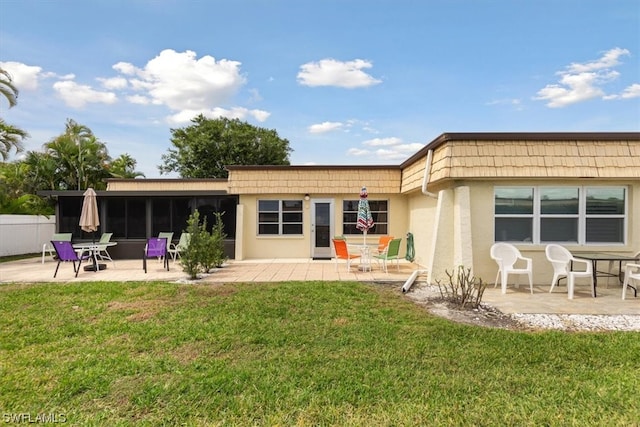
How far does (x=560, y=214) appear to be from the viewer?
7742mm

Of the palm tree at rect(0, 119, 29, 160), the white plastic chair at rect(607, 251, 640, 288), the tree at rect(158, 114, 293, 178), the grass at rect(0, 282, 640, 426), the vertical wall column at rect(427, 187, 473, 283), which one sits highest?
the tree at rect(158, 114, 293, 178)

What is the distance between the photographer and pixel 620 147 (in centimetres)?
735

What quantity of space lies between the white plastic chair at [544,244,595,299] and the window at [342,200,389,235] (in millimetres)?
5914

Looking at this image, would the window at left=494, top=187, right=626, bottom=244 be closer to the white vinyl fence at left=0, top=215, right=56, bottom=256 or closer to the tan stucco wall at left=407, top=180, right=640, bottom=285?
the tan stucco wall at left=407, top=180, right=640, bottom=285

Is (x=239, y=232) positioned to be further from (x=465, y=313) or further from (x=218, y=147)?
A: (x=218, y=147)

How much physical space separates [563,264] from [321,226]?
766cm

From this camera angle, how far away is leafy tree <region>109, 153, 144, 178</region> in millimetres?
24625

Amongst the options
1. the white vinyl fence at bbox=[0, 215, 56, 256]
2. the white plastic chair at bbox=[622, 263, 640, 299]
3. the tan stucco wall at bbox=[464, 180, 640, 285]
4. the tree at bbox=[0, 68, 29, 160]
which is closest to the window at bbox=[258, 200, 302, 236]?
the tan stucco wall at bbox=[464, 180, 640, 285]

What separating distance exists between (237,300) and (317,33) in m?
9.62

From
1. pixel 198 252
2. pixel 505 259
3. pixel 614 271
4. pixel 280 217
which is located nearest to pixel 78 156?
pixel 280 217

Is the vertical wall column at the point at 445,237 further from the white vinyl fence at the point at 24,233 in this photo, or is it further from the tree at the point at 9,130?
the white vinyl fence at the point at 24,233

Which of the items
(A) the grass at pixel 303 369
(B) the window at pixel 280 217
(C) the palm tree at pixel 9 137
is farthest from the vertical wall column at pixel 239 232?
(C) the palm tree at pixel 9 137

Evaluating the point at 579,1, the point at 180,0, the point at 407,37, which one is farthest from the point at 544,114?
the point at 180,0

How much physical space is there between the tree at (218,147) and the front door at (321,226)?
19054 mm
